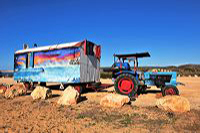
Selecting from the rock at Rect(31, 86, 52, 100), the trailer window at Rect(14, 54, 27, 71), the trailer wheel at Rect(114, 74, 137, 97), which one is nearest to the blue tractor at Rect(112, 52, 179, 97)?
the trailer wheel at Rect(114, 74, 137, 97)

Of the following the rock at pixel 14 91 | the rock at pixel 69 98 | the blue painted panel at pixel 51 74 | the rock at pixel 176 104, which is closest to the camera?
the rock at pixel 176 104

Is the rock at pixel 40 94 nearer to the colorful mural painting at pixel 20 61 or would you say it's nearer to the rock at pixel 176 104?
the colorful mural painting at pixel 20 61

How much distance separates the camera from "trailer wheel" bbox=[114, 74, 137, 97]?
9.70 m

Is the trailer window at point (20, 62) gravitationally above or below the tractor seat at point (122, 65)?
above

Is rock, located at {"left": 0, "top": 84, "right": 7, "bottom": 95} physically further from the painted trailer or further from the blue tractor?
the blue tractor

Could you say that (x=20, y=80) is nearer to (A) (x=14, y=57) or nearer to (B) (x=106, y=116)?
(A) (x=14, y=57)

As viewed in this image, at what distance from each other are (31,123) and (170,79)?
26.8 ft

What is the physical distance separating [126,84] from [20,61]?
30.9ft

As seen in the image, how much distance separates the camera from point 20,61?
13.8 metres

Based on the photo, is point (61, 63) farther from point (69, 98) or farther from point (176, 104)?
point (176, 104)

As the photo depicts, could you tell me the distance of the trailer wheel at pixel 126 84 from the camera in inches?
382

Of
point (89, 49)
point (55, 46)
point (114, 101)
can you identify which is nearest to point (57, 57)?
point (55, 46)

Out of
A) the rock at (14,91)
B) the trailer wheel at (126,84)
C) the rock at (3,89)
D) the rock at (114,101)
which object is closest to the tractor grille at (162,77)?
the trailer wheel at (126,84)

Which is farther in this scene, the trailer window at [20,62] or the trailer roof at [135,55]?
the trailer window at [20,62]
